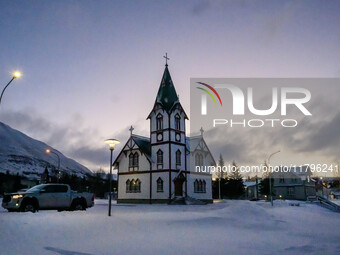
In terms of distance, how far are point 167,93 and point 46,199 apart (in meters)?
28.2

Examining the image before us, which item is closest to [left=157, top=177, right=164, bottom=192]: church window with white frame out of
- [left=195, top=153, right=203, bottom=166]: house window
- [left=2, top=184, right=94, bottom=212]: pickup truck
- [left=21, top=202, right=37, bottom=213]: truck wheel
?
[left=195, top=153, right=203, bottom=166]: house window

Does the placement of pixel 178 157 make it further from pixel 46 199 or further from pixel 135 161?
pixel 46 199

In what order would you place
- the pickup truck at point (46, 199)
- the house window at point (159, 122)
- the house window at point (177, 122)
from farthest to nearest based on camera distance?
the house window at point (177, 122) < the house window at point (159, 122) < the pickup truck at point (46, 199)

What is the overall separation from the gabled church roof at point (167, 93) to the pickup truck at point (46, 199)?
23722 millimetres

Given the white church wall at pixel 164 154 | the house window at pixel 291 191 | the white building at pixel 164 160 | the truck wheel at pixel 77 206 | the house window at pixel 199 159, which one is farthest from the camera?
the house window at pixel 291 191

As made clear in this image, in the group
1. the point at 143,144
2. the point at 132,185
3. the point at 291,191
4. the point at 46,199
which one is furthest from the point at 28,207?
the point at 291,191

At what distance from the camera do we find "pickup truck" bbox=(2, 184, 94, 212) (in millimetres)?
17656

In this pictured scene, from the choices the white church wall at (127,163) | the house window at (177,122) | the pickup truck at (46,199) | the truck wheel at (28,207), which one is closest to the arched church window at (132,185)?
the white church wall at (127,163)

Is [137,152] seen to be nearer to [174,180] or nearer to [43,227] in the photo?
[174,180]

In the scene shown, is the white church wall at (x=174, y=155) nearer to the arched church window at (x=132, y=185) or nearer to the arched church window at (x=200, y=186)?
the arched church window at (x=200, y=186)

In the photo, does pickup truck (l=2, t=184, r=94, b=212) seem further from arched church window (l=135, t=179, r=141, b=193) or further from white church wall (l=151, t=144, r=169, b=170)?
arched church window (l=135, t=179, r=141, b=193)

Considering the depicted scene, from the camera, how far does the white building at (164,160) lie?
138ft

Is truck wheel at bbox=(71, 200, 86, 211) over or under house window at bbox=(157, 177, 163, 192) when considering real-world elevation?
under

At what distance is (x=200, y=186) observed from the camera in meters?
46.7
